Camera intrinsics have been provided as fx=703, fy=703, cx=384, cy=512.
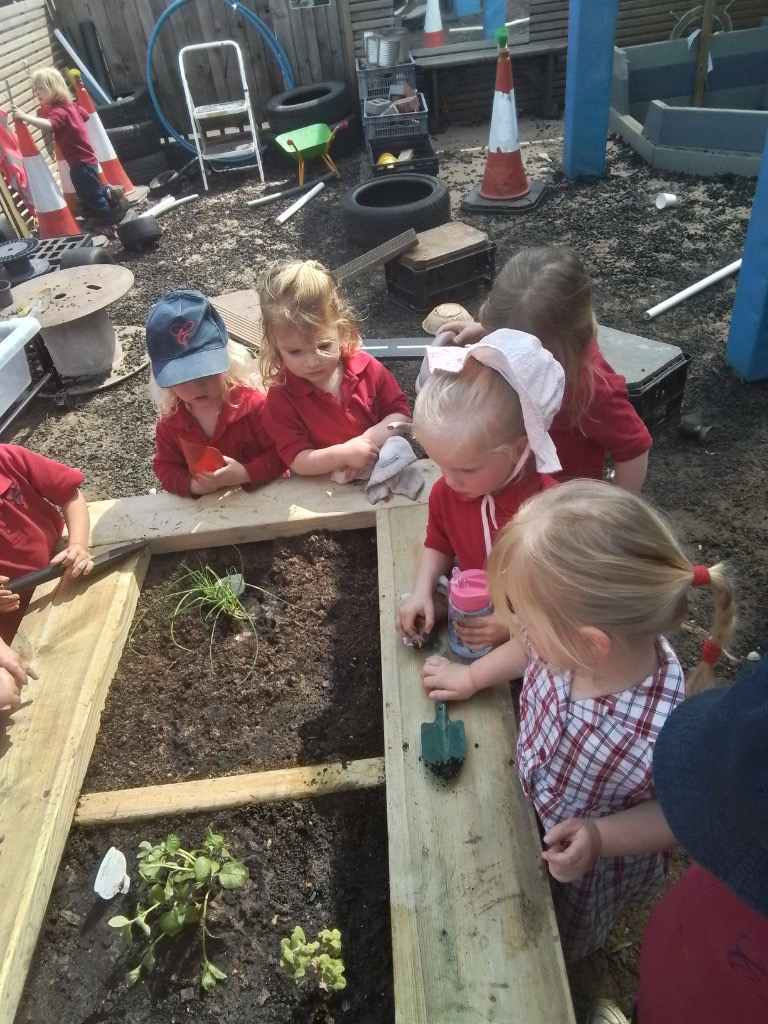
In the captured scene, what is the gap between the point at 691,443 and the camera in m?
3.55

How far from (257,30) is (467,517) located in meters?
9.43

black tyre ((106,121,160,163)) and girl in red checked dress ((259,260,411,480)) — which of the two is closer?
girl in red checked dress ((259,260,411,480))

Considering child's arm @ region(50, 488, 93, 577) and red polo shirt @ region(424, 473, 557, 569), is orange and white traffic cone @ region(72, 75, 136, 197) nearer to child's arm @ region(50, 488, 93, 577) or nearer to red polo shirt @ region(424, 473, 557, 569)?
child's arm @ region(50, 488, 93, 577)

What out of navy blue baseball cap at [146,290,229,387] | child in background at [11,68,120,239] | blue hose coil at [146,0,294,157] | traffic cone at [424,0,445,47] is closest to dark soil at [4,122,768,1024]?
navy blue baseball cap at [146,290,229,387]

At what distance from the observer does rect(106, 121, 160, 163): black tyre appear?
8547 millimetres

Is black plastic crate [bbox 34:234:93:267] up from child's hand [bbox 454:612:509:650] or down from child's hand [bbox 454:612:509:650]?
down

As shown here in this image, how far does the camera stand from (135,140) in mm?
8656

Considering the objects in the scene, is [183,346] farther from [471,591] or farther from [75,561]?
[471,591]

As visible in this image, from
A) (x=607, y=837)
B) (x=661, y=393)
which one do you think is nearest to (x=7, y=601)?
(x=607, y=837)

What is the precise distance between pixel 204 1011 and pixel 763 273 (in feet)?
12.7

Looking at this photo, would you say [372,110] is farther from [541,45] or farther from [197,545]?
[197,545]

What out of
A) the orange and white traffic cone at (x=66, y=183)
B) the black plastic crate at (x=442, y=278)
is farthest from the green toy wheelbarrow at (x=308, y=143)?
the black plastic crate at (x=442, y=278)

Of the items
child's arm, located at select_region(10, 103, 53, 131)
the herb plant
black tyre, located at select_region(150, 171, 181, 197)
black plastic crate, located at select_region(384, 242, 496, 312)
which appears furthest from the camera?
black tyre, located at select_region(150, 171, 181, 197)

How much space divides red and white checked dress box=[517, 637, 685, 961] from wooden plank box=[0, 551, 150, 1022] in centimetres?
114
